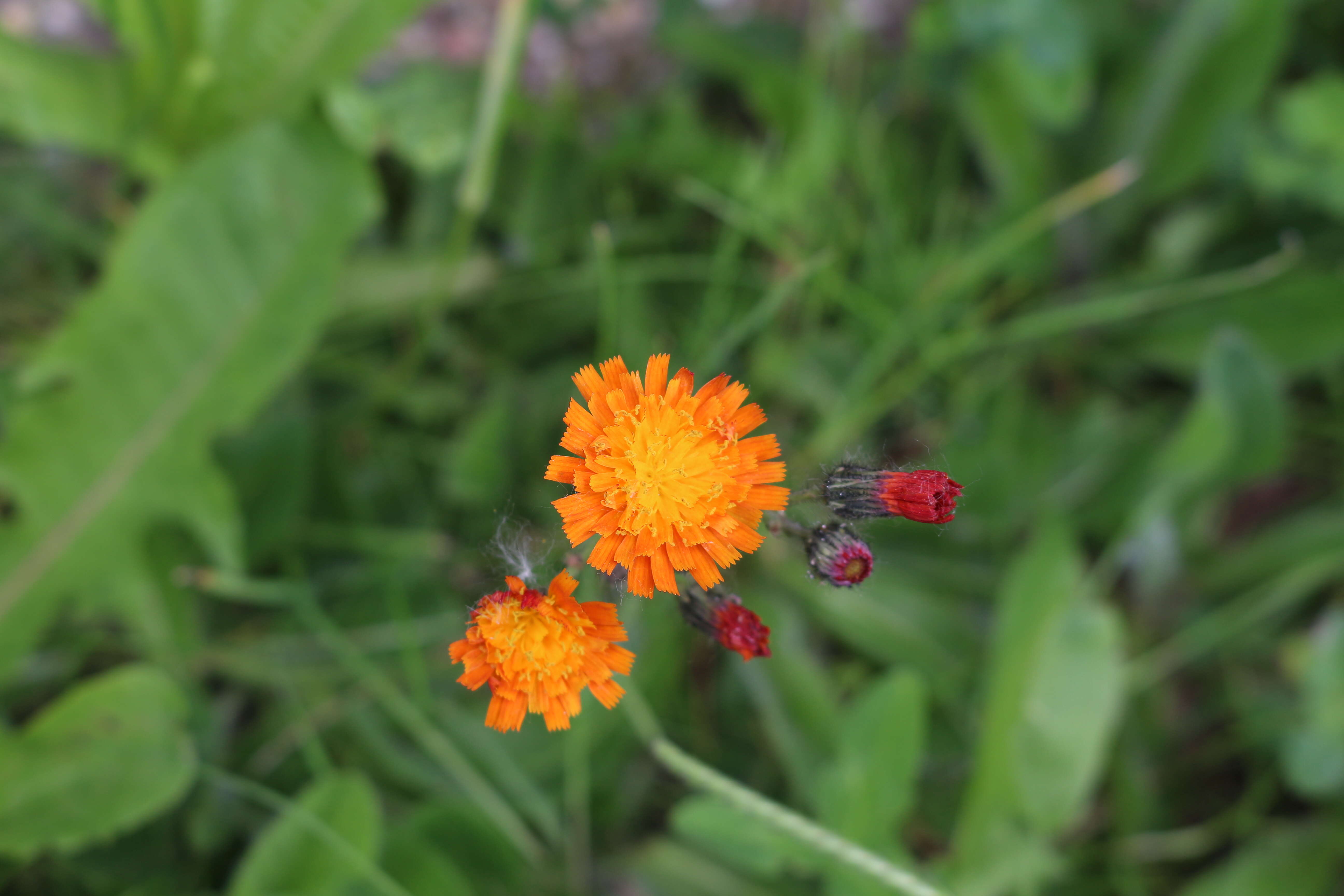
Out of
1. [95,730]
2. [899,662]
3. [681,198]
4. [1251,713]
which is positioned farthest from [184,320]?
[1251,713]

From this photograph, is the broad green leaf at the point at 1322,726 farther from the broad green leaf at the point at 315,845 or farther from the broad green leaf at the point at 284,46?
the broad green leaf at the point at 284,46

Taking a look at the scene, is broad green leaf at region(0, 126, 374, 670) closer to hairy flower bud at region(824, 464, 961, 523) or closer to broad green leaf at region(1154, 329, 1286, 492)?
hairy flower bud at region(824, 464, 961, 523)

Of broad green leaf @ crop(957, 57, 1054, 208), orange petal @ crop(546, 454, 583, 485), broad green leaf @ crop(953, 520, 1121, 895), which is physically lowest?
orange petal @ crop(546, 454, 583, 485)

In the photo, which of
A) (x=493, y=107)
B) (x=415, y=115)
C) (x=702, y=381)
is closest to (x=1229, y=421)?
(x=702, y=381)

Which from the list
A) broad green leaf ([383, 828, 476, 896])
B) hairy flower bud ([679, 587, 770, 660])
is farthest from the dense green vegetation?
hairy flower bud ([679, 587, 770, 660])

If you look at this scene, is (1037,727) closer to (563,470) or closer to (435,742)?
(435,742)
